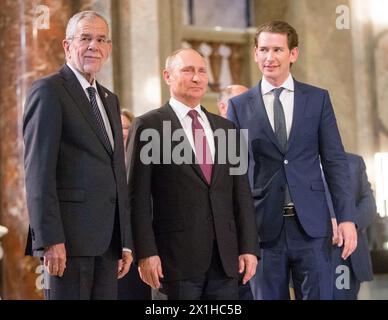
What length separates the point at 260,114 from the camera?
3963mm

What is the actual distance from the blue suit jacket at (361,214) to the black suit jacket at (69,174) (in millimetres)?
2192

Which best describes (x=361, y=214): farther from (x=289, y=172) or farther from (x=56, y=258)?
(x=56, y=258)

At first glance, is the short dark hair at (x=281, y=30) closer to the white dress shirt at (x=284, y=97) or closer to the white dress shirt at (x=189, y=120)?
the white dress shirt at (x=284, y=97)

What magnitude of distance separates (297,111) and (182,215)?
0.76 m

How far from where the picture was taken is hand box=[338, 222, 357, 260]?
12.5 feet

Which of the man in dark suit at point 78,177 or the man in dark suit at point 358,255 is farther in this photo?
the man in dark suit at point 358,255

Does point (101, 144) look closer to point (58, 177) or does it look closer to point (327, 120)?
point (58, 177)

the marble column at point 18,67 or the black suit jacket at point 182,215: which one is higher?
the marble column at point 18,67

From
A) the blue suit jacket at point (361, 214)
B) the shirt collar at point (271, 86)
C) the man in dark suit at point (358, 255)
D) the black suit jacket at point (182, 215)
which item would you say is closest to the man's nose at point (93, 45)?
the black suit jacket at point (182, 215)

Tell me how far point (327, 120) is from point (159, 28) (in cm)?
284

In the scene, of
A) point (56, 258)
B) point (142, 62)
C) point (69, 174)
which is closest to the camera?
point (56, 258)

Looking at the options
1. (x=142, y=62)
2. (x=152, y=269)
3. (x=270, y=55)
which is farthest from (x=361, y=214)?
(x=152, y=269)

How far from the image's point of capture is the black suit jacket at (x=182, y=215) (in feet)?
Answer: 11.7

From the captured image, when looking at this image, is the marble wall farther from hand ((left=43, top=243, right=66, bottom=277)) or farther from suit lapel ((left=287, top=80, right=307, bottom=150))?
hand ((left=43, top=243, right=66, bottom=277))
